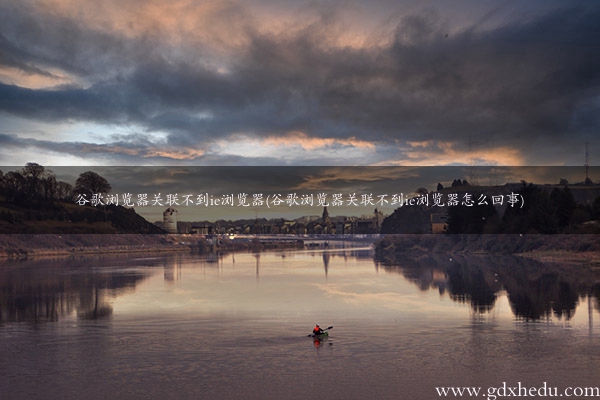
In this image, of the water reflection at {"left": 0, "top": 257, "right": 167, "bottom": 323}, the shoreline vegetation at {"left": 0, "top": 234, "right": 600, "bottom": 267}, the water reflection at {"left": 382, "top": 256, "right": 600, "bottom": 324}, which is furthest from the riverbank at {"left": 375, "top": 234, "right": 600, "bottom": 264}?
the water reflection at {"left": 0, "top": 257, "right": 167, "bottom": 323}

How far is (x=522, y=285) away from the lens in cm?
7088

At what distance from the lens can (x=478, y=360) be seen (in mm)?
32219

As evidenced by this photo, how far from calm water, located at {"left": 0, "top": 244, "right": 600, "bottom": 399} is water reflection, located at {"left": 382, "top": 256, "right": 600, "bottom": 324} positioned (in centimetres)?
26

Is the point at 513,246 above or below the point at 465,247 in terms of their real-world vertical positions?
above

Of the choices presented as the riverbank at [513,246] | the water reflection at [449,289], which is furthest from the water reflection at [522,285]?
the riverbank at [513,246]

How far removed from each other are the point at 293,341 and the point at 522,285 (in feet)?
134

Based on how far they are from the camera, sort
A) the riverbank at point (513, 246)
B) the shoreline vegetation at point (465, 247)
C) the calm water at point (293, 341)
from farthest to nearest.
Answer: the shoreline vegetation at point (465, 247)
the riverbank at point (513, 246)
the calm water at point (293, 341)

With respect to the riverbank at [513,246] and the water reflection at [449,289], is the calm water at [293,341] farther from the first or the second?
the riverbank at [513,246]

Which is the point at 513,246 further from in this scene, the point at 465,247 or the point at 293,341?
the point at 293,341

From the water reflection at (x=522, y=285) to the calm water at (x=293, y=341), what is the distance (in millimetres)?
263

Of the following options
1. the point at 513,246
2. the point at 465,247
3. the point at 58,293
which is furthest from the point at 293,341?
the point at 465,247

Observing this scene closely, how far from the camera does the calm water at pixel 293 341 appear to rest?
2830 centimetres

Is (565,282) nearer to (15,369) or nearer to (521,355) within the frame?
(521,355)

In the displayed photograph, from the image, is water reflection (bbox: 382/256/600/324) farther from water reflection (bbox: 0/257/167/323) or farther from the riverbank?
water reflection (bbox: 0/257/167/323)
